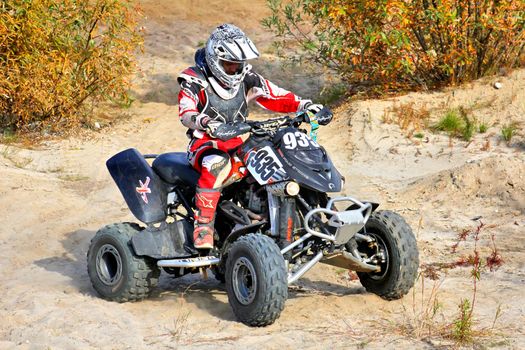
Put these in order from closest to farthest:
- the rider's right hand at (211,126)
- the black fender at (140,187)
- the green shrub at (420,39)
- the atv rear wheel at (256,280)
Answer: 1. the atv rear wheel at (256,280)
2. the rider's right hand at (211,126)
3. the black fender at (140,187)
4. the green shrub at (420,39)

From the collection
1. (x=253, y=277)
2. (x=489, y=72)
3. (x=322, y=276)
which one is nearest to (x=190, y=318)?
(x=253, y=277)

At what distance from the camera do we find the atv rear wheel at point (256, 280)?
635 centimetres

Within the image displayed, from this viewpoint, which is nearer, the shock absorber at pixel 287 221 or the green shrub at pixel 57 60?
the shock absorber at pixel 287 221

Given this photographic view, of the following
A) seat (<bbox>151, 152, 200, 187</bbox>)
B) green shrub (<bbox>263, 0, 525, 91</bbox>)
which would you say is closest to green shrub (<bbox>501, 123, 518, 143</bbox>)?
green shrub (<bbox>263, 0, 525, 91</bbox>)

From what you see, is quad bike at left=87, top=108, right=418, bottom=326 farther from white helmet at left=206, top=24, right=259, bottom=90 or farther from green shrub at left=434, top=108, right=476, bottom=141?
green shrub at left=434, top=108, right=476, bottom=141

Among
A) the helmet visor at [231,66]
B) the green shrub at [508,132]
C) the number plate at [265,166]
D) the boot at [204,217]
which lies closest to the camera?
the number plate at [265,166]

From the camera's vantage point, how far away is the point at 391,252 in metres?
6.95

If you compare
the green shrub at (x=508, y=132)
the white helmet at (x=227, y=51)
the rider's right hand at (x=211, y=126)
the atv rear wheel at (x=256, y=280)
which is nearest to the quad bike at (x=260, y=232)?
the atv rear wheel at (x=256, y=280)

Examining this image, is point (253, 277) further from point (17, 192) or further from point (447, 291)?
point (17, 192)

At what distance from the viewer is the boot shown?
Result: 23.2ft

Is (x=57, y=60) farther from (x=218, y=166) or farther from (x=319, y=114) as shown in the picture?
(x=319, y=114)

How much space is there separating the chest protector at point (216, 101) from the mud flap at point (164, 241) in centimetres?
87

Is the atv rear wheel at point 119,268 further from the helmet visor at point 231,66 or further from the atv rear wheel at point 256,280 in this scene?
the helmet visor at point 231,66

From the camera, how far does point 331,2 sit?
12.1 meters
